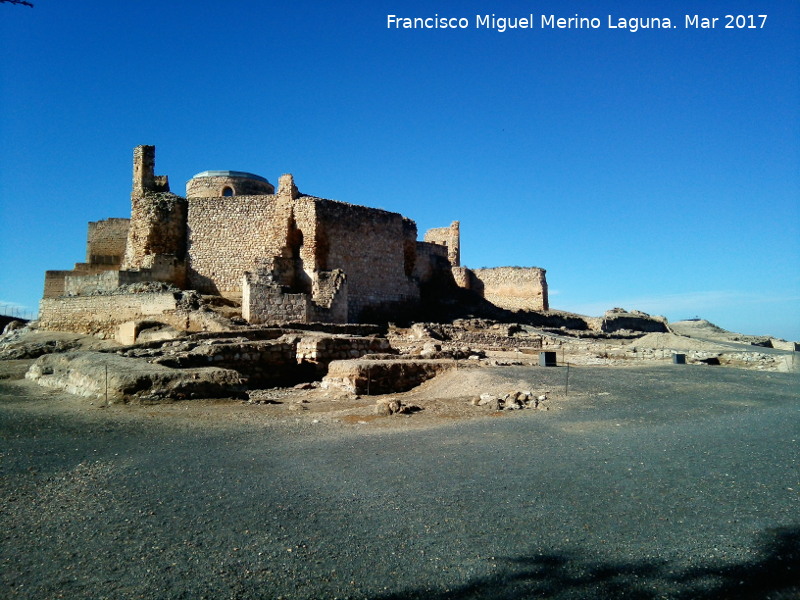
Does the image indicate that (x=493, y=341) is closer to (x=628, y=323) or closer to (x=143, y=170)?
(x=143, y=170)

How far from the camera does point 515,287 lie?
111 feet

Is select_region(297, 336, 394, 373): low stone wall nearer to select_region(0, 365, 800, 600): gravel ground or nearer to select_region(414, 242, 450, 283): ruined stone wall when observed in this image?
select_region(0, 365, 800, 600): gravel ground

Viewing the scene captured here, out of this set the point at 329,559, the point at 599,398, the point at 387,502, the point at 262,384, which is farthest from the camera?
the point at 262,384

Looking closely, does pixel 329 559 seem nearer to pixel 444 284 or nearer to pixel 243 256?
pixel 243 256

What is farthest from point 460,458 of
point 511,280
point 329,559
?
point 511,280

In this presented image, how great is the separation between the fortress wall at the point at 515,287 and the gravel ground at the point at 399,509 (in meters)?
27.1

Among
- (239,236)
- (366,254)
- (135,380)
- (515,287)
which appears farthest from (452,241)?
(135,380)

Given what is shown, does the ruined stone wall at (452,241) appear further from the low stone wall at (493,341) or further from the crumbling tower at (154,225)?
the crumbling tower at (154,225)

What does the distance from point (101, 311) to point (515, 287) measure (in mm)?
22109

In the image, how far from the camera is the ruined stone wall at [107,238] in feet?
82.7

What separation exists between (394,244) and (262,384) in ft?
44.4

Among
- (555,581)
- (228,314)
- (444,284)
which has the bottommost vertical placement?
(555,581)

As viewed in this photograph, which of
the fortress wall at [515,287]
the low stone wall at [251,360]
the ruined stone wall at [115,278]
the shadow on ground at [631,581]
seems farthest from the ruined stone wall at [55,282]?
the shadow on ground at [631,581]

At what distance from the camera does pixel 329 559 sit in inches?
124
